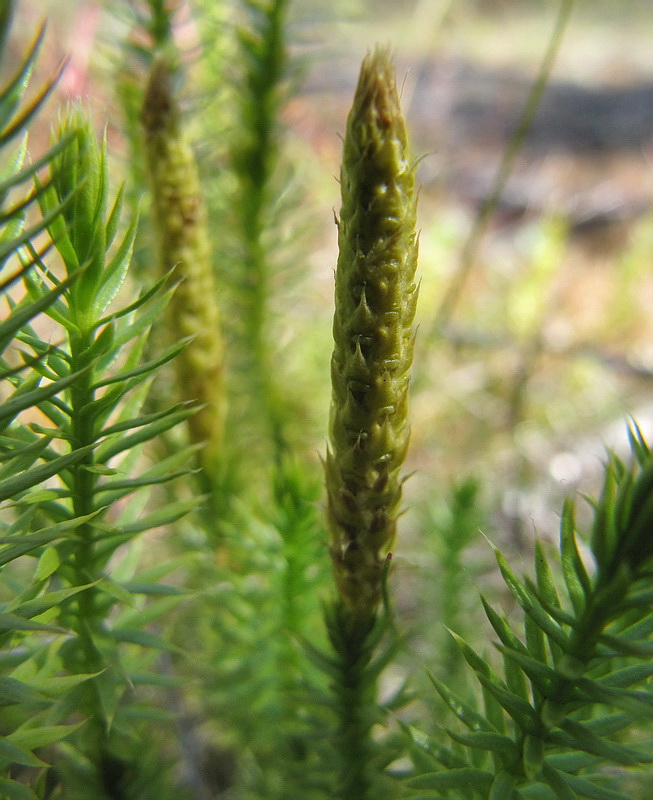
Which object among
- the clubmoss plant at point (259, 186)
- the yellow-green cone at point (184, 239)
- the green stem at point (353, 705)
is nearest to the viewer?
the green stem at point (353, 705)

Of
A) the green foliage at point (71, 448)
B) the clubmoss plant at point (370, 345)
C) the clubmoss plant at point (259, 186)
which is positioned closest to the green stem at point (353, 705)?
the clubmoss plant at point (370, 345)

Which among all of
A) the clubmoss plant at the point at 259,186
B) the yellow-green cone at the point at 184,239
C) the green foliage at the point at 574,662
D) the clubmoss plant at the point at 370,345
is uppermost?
the clubmoss plant at the point at 259,186

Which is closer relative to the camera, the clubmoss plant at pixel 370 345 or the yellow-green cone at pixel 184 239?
the clubmoss plant at pixel 370 345

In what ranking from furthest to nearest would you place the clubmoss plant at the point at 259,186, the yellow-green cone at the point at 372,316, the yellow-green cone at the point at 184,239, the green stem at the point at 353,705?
the clubmoss plant at the point at 259,186
the yellow-green cone at the point at 184,239
the green stem at the point at 353,705
the yellow-green cone at the point at 372,316

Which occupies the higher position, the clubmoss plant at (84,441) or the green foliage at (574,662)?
the clubmoss plant at (84,441)

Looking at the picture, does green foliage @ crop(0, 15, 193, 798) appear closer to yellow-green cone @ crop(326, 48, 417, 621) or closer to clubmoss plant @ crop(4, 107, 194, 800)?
clubmoss plant @ crop(4, 107, 194, 800)

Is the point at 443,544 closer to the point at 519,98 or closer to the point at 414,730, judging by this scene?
the point at 414,730

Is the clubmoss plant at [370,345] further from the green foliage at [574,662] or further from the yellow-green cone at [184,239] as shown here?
the yellow-green cone at [184,239]
